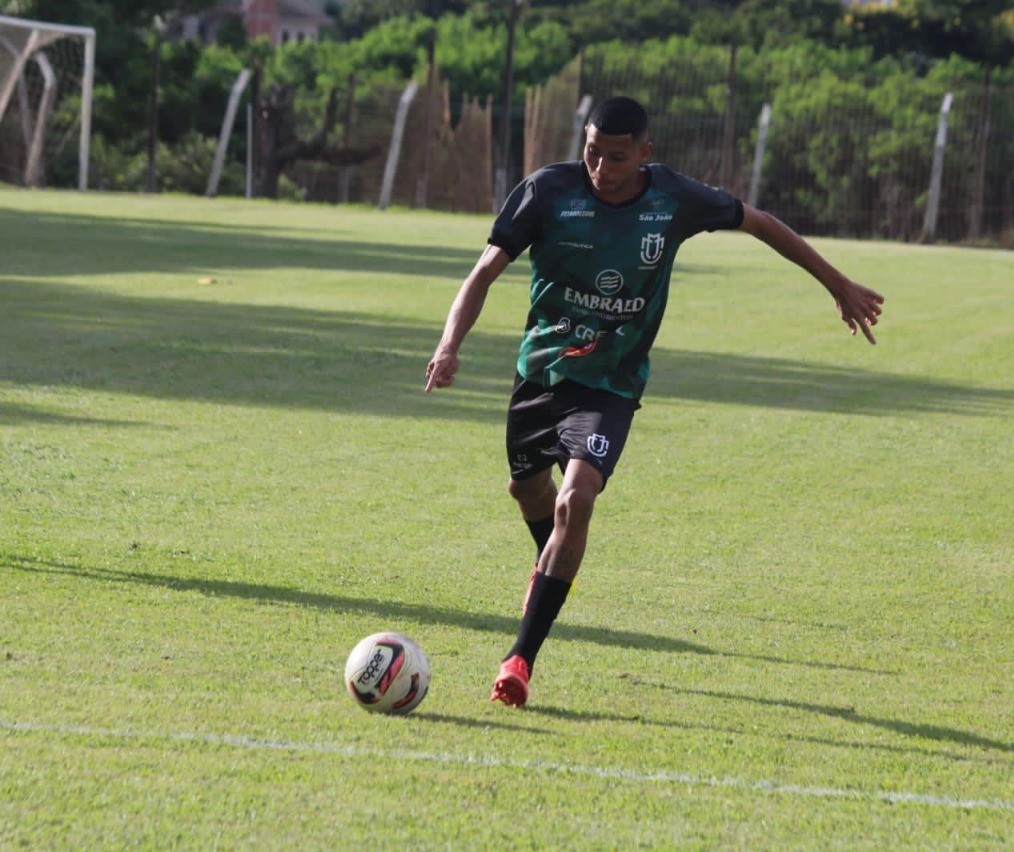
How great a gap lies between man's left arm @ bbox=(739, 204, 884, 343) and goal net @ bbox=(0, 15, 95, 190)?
30.8 meters

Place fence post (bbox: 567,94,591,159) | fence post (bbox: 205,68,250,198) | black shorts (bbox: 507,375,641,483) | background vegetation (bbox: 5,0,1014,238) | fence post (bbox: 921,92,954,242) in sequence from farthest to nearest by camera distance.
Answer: fence post (bbox: 205,68,250,198) < background vegetation (bbox: 5,0,1014,238) < fence post (bbox: 567,94,591,159) < fence post (bbox: 921,92,954,242) < black shorts (bbox: 507,375,641,483)

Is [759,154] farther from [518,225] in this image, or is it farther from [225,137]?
[518,225]

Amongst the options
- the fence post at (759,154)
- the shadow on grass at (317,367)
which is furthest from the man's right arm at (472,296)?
the fence post at (759,154)

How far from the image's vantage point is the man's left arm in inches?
254

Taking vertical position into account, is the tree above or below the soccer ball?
below

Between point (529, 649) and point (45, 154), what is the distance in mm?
40126

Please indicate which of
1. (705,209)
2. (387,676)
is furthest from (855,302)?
(387,676)

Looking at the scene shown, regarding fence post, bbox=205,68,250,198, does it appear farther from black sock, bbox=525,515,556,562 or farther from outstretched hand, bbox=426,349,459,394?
outstretched hand, bbox=426,349,459,394

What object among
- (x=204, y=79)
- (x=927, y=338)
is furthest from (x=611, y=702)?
(x=204, y=79)

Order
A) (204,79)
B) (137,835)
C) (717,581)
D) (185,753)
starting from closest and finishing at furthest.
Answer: (137,835)
(185,753)
(717,581)
(204,79)

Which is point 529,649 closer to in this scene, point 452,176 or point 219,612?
point 219,612

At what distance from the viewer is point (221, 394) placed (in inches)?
503

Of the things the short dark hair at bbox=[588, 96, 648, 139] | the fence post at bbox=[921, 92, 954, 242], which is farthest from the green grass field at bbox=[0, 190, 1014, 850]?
the fence post at bbox=[921, 92, 954, 242]

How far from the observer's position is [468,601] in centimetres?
731
